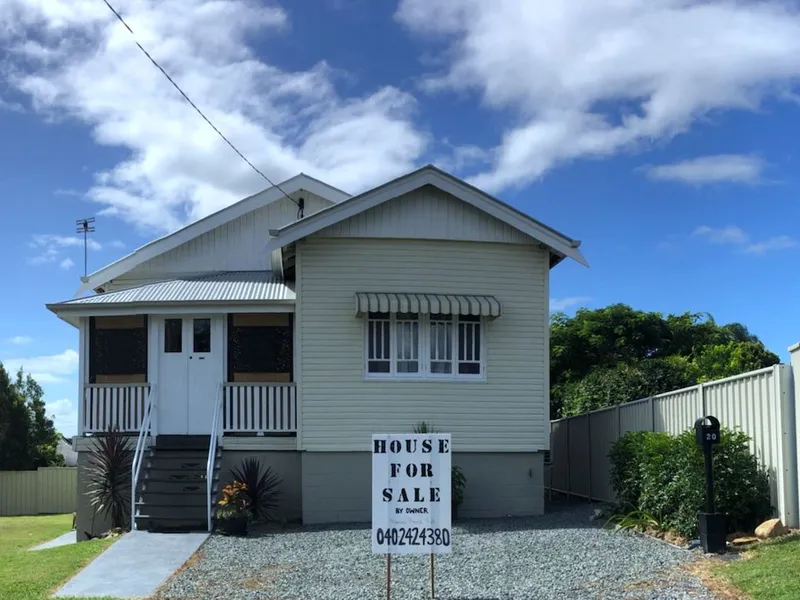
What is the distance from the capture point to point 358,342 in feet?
47.9

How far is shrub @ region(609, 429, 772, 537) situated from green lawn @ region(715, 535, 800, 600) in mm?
838

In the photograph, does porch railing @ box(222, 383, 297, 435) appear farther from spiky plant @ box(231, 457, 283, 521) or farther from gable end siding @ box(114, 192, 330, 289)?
gable end siding @ box(114, 192, 330, 289)

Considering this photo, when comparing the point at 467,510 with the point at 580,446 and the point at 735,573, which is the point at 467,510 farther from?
the point at 735,573

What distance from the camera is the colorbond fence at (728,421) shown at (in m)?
9.26

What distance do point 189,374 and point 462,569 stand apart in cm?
752

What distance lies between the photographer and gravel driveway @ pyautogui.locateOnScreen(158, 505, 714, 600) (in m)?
8.27

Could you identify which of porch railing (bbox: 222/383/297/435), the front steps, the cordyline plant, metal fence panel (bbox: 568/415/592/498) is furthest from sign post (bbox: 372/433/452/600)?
metal fence panel (bbox: 568/415/592/498)

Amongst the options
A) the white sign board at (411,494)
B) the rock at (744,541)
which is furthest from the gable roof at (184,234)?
the rock at (744,541)

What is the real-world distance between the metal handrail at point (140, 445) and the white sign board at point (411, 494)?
628 cm

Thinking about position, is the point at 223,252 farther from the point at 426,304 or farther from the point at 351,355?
the point at 426,304

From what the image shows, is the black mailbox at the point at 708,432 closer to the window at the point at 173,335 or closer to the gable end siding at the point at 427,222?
the gable end siding at the point at 427,222

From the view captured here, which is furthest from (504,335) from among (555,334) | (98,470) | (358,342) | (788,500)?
(555,334)

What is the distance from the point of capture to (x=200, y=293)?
1547cm

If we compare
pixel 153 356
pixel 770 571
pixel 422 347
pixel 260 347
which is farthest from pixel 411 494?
pixel 153 356
